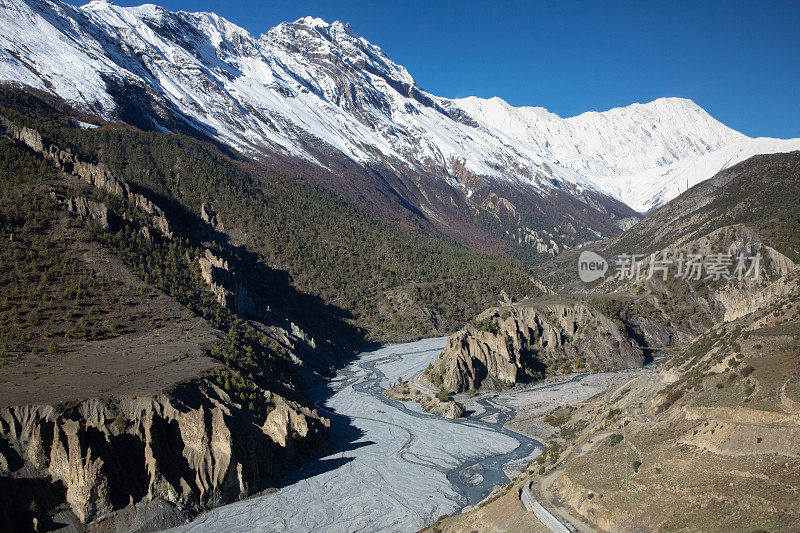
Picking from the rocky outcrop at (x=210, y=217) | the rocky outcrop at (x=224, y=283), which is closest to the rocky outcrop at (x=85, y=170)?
the rocky outcrop at (x=224, y=283)

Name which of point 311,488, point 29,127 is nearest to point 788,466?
point 311,488

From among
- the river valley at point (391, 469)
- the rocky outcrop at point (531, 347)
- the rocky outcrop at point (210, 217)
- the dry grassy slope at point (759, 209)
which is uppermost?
the rocky outcrop at point (210, 217)

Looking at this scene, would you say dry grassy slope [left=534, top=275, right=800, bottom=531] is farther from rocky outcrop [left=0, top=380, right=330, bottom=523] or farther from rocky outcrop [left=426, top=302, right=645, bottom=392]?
rocky outcrop [left=426, top=302, right=645, bottom=392]

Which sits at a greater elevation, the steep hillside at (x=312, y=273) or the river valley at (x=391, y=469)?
the steep hillside at (x=312, y=273)

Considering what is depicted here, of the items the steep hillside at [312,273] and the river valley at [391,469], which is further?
the steep hillside at [312,273]

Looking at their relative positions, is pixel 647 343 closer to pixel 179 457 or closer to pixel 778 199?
pixel 778 199

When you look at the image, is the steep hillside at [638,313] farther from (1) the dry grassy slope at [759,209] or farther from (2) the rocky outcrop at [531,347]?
(1) the dry grassy slope at [759,209]

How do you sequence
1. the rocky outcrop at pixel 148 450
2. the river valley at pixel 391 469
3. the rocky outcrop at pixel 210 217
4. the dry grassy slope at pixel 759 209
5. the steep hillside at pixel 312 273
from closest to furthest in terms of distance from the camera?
the rocky outcrop at pixel 148 450 < the river valley at pixel 391 469 < the dry grassy slope at pixel 759 209 < the steep hillside at pixel 312 273 < the rocky outcrop at pixel 210 217
